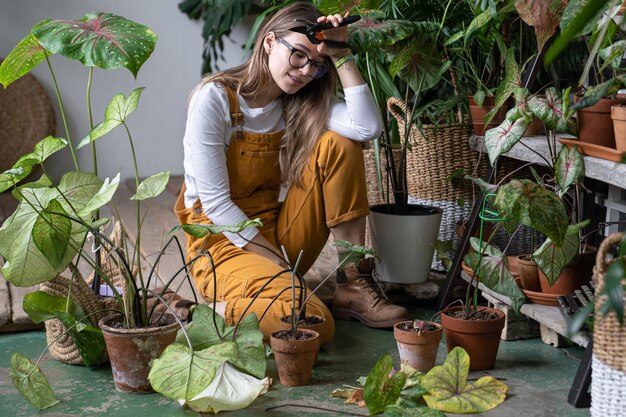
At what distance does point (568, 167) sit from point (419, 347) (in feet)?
1.84

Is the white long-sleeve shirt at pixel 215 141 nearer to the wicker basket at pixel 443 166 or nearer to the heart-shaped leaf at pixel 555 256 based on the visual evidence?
the wicker basket at pixel 443 166

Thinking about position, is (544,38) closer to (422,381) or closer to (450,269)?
(450,269)

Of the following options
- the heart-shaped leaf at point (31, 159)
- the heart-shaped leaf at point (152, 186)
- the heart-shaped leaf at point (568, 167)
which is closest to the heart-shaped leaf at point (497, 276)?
the heart-shaped leaf at point (568, 167)

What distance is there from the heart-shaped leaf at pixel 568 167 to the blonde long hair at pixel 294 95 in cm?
75

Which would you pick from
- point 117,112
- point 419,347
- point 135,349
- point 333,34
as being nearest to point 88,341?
point 135,349

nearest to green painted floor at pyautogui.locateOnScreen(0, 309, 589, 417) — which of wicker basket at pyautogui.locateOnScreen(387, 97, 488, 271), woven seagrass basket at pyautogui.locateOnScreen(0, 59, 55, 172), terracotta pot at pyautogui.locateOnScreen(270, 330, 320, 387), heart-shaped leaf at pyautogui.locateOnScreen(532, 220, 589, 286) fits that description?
terracotta pot at pyautogui.locateOnScreen(270, 330, 320, 387)

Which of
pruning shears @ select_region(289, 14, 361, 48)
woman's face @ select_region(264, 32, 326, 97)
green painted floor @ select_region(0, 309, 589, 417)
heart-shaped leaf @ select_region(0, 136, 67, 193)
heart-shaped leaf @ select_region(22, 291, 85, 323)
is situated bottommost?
green painted floor @ select_region(0, 309, 589, 417)

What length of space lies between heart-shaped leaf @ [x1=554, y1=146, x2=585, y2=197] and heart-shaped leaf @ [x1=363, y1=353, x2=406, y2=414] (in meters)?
0.61

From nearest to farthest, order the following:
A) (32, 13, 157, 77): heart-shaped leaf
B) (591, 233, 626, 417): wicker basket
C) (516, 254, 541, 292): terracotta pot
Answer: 1. (591, 233, 626, 417): wicker basket
2. (32, 13, 157, 77): heart-shaped leaf
3. (516, 254, 541, 292): terracotta pot

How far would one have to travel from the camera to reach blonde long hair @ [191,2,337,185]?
99.6 inches

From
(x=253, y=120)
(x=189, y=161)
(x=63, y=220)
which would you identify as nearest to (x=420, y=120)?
(x=253, y=120)

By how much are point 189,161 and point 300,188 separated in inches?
13.4

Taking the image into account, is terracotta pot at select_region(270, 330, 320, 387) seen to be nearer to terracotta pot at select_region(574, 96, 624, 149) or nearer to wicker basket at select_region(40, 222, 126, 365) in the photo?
wicker basket at select_region(40, 222, 126, 365)

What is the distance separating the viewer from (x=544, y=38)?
237 centimetres
